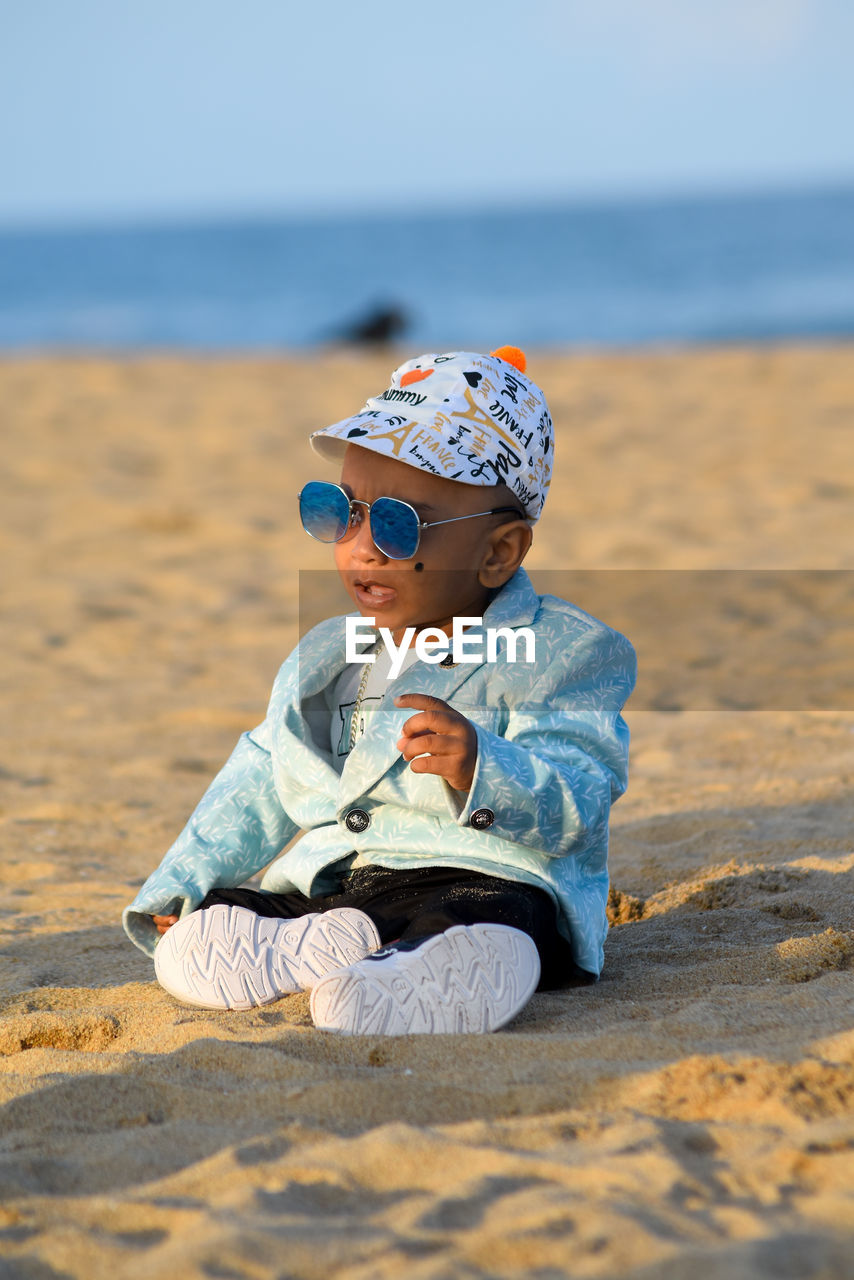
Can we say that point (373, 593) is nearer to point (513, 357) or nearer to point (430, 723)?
point (430, 723)

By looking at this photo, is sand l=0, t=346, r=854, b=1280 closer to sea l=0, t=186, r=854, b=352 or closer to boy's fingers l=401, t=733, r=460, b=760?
boy's fingers l=401, t=733, r=460, b=760

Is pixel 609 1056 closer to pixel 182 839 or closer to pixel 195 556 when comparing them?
pixel 182 839

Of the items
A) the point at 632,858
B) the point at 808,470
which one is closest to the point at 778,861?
the point at 632,858

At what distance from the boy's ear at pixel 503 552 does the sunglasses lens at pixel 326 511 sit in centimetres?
26

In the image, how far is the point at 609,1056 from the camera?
196 centimetres

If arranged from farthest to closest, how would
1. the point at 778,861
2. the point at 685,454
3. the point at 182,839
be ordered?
the point at 685,454
the point at 778,861
the point at 182,839

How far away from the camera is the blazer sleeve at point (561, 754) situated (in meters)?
2.19

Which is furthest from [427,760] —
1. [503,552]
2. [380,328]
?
[380,328]

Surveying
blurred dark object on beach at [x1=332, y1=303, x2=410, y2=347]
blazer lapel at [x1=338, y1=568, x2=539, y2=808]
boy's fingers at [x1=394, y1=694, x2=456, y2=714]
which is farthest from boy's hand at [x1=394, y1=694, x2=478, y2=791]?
blurred dark object on beach at [x1=332, y1=303, x2=410, y2=347]

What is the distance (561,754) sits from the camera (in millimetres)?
2340

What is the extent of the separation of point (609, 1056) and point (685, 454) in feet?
24.1

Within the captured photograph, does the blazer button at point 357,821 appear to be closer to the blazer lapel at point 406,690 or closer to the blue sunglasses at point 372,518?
the blazer lapel at point 406,690

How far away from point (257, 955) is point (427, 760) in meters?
0.48

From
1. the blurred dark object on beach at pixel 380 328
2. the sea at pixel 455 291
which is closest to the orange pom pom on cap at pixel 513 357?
the blurred dark object on beach at pixel 380 328
